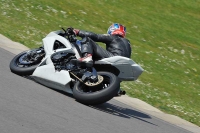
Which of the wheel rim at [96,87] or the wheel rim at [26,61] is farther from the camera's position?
the wheel rim at [26,61]

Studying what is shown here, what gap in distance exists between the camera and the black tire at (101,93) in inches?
308

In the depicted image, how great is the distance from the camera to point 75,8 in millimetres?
21797

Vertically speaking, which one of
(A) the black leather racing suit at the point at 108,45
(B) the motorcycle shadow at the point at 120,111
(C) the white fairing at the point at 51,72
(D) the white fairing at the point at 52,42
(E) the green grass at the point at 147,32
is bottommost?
(E) the green grass at the point at 147,32

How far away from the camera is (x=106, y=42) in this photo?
29.1 feet

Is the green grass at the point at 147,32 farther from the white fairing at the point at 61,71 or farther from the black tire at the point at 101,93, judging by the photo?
the black tire at the point at 101,93

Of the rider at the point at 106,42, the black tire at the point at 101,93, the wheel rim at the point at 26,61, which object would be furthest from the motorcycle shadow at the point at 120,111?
the rider at the point at 106,42

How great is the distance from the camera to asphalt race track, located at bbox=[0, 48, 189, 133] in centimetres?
615

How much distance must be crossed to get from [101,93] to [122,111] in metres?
1.40

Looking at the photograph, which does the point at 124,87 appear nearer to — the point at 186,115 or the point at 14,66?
the point at 186,115

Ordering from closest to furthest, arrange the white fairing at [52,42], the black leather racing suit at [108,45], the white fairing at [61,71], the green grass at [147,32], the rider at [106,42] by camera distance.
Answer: the white fairing at [61,71], the rider at [106,42], the black leather racing suit at [108,45], the white fairing at [52,42], the green grass at [147,32]

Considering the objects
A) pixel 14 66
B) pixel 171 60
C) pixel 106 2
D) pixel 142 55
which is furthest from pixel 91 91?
pixel 106 2

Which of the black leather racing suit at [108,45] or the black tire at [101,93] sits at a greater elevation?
the black leather racing suit at [108,45]

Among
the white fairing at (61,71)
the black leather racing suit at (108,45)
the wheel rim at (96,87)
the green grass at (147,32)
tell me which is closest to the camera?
the wheel rim at (96,87)

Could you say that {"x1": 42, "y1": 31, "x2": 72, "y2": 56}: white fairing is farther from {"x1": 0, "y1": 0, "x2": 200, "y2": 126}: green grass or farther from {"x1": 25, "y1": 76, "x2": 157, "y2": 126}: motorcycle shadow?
A: {"x1": 0, "y1": 0, "x2": 200, "y2": 126}: green grass
